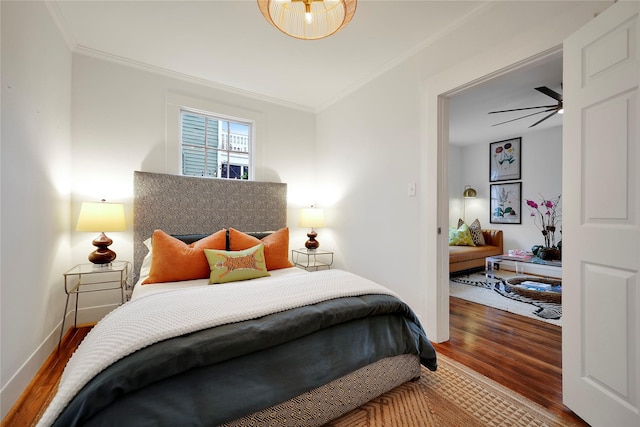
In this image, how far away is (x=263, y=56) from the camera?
2.61 meters

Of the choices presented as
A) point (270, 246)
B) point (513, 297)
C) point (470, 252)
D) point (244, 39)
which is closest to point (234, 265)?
point (270, 246)

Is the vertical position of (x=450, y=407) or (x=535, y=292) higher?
(x=535, y=292)

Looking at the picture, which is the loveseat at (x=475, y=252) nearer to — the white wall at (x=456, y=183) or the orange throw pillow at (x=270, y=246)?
the white wall at (x=456, y=183)

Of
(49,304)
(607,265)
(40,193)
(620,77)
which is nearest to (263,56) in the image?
(40,193)

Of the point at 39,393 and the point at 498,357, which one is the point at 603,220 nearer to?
the point at 498,357

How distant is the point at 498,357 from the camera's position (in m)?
2.04

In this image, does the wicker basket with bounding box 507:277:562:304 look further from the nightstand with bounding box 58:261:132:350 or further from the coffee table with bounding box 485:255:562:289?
the nightstand with bounding box 58:261:132:350

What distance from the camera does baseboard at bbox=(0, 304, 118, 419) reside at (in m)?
1.46

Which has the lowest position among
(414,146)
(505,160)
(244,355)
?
(244,355)

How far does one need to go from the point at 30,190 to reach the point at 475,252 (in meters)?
5.31

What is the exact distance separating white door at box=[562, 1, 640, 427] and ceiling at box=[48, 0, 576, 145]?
0.51 m

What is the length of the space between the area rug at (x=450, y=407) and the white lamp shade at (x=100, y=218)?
2226 mm

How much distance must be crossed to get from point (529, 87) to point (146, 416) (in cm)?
433

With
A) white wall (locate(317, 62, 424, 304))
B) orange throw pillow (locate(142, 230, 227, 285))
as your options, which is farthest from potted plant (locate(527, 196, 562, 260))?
orange throw pillow (locate(142, 230, 227, 285))
